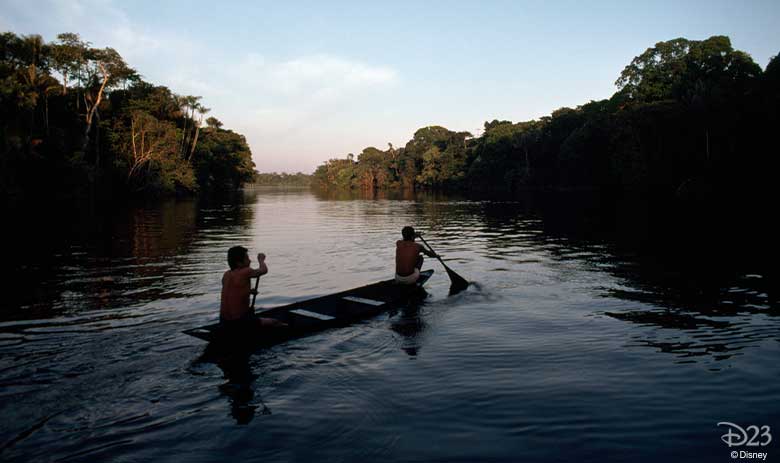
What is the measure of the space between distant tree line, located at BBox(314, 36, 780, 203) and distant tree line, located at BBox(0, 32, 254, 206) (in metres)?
53.5

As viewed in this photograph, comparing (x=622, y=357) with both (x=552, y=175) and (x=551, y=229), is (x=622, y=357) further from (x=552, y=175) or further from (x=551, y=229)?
(x=552, y=175)

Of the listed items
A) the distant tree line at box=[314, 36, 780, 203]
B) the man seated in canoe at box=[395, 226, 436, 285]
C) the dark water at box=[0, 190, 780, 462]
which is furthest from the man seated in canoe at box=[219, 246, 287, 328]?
the distant tree line at box=[314, 36, 780, 203]

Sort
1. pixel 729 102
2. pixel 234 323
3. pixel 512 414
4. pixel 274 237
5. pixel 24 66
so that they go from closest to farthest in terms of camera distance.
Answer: pixel 512 414 < pixel 234 323 < pixel 274 237 < pixel 729 102 < pixel 24 66

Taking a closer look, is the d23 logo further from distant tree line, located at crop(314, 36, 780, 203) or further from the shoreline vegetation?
distant tree line, located at crop(314, 36, 780, 203)

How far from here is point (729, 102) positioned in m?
40.3

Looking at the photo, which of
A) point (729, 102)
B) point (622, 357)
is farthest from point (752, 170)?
point (622, 357)

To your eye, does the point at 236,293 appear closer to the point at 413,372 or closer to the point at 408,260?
the point at 413,372

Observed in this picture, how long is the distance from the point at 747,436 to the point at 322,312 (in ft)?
21.1

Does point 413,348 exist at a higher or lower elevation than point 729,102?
lower

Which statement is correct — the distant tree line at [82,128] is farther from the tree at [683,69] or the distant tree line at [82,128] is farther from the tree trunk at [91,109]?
the tree at [683,69]

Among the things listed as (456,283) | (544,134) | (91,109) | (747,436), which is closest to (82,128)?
(91,109)

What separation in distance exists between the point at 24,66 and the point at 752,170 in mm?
61775

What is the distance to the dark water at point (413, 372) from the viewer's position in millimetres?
5117

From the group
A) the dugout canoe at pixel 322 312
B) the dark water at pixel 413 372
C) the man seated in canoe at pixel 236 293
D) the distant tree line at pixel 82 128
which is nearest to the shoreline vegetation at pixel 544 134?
the distant tree line at pixel 82 128
